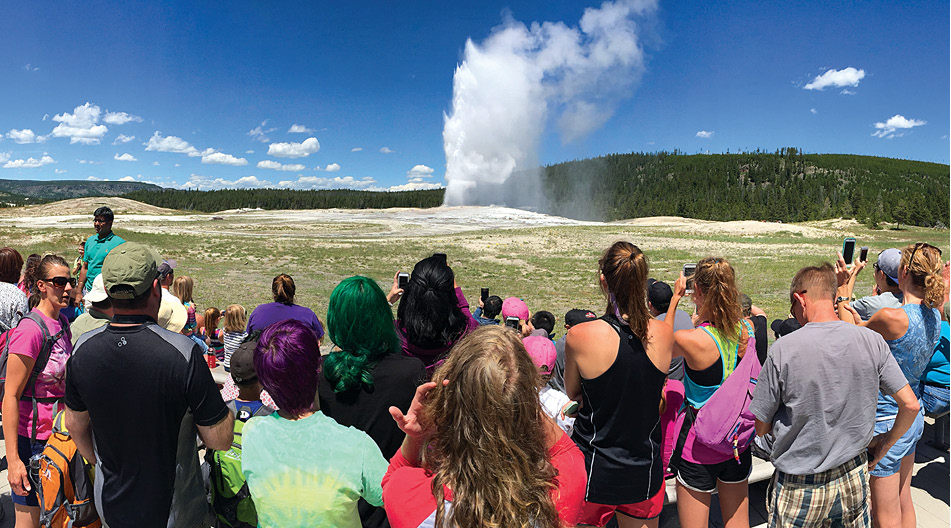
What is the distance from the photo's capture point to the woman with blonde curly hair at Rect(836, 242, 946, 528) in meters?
2.91

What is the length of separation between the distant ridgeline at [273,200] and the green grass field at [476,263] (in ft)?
323

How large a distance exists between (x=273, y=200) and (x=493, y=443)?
485 ft

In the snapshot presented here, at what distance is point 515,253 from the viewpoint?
27.6 meters

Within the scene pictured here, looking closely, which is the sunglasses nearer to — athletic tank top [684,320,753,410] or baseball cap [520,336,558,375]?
baseball cap [520,336,558,375]

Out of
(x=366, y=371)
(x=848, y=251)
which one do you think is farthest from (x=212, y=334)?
(x=848, y=251)

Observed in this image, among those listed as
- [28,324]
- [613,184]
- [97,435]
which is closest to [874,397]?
[97,435]

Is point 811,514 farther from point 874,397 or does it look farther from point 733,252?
point 733,252

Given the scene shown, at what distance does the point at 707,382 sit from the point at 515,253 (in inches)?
977

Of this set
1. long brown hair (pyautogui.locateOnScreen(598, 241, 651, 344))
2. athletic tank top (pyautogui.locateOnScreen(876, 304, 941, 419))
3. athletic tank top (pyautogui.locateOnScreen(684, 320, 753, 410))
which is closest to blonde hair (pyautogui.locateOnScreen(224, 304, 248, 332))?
long brown hair (pyautogui.locateOnScreen(598, 241, 651, 344))

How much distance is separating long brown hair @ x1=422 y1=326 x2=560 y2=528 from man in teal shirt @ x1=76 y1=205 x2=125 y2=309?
551 cm

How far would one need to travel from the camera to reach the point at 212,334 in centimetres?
686

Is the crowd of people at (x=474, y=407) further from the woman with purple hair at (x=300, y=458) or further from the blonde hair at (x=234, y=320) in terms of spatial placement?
the blonde hair at (x=234, y=320)

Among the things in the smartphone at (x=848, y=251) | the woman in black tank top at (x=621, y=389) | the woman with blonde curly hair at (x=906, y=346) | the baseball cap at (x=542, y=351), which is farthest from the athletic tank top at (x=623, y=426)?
the smartphone at (x=848, y=251)

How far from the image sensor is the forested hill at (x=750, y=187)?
98188mm
